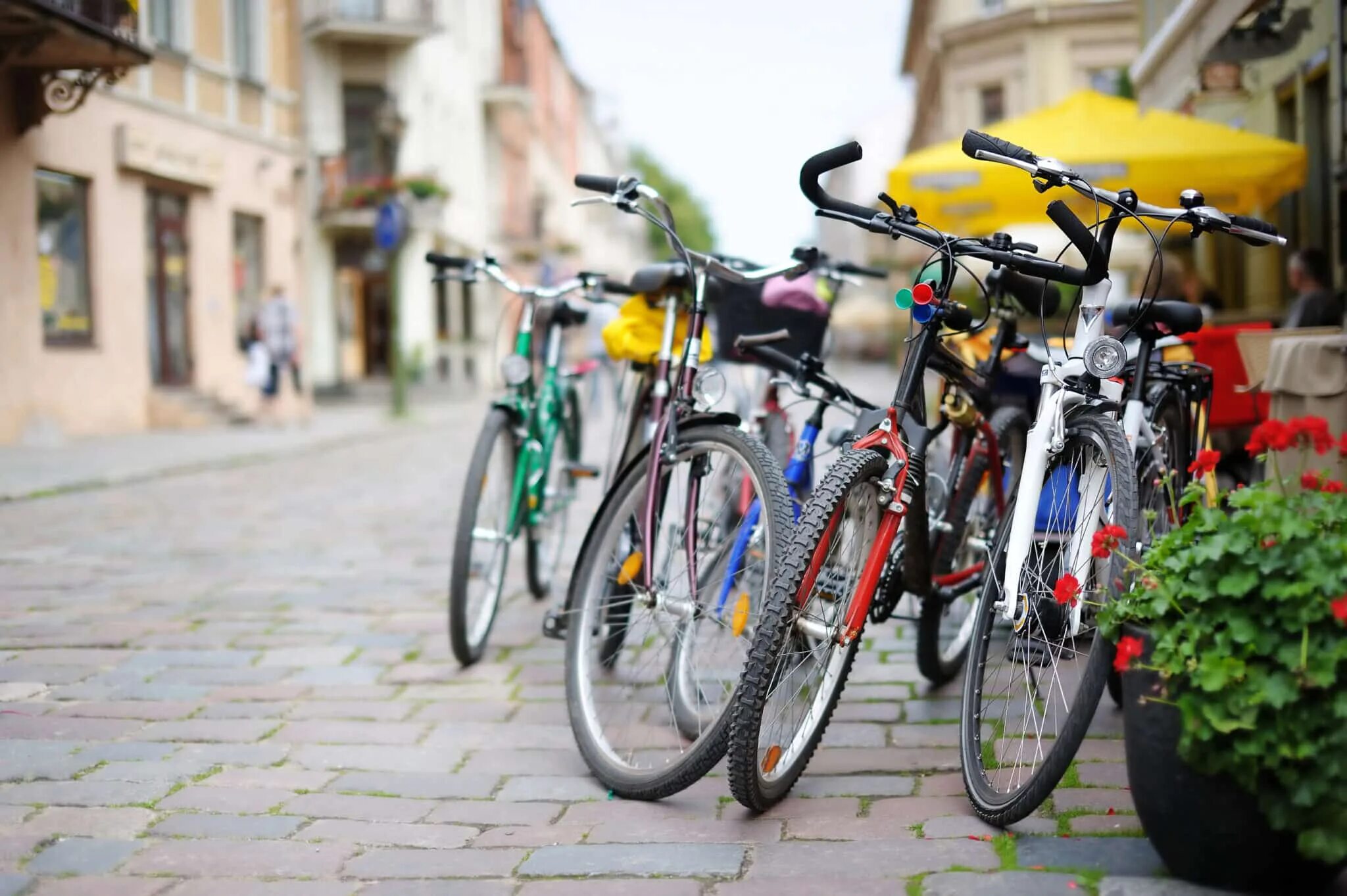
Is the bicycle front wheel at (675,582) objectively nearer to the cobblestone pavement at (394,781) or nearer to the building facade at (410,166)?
the cobblestone pavement at (394,781)

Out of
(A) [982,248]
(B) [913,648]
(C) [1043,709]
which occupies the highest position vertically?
(A) [982,248]

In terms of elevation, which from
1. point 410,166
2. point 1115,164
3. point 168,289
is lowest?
point 168,289

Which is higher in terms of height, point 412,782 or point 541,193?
point 541,193

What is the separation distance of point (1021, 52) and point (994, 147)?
2967 cm

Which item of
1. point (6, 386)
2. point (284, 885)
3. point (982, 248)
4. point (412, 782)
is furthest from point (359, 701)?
point (6, 386)

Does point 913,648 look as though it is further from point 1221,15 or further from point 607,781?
point 1221,15

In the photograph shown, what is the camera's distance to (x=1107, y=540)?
253 cm

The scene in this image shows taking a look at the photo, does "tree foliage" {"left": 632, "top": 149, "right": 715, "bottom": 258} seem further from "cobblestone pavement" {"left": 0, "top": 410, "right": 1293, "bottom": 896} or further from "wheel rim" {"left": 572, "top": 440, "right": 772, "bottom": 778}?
"wheel rim" {"left": 572, "top": 440, "right": 772, "bottom": 778}

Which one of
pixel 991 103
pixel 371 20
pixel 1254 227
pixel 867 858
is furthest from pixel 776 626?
pixel 991 103

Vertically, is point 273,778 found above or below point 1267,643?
below

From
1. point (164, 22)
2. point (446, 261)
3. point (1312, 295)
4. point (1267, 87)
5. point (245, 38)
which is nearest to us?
point (446, 261)

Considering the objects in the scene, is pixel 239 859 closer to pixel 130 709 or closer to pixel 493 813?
pixel 493 813

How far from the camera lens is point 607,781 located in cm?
318

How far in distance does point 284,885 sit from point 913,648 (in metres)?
2.80
